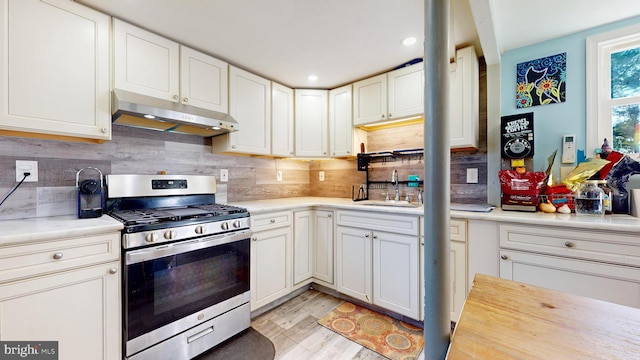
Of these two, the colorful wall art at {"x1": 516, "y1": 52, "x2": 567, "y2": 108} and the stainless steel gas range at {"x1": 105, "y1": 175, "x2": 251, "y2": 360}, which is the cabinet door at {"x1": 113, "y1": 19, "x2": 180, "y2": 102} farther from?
the colorful wall art at {"x1": 516, "y1": 52, "x2": 567, "y2": 108}

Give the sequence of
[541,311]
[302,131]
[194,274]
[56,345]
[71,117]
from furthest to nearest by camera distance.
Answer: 1. [302,131]
2. [194,274]
3. [71,117]
4. [56,345]
5. [541,311]

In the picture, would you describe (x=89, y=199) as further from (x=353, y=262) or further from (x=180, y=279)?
(x=353, y=262)

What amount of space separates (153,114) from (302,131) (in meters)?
1.48

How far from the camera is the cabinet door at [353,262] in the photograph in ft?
6.98

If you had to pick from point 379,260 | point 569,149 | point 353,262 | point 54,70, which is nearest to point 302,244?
point 353,262

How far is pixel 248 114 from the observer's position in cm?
236

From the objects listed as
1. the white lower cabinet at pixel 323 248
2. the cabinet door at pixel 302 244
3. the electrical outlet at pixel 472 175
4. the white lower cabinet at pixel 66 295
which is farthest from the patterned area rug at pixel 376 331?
the white lower cabinet at pixel 66 295

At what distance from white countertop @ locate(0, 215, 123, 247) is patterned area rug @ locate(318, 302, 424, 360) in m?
1.61

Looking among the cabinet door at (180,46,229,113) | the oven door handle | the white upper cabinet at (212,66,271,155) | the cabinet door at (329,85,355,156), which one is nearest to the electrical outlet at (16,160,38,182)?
the oven door handle

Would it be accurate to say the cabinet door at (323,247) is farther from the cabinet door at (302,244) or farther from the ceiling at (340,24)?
the ceiling at (340,24)

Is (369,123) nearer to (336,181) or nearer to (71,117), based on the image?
(336,181)

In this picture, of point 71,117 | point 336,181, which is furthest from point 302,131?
point 71,117

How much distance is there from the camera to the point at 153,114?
1607mm

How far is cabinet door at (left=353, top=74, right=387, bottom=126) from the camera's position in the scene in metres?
2.42
